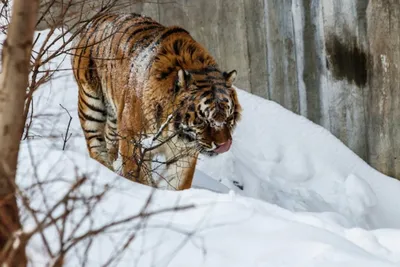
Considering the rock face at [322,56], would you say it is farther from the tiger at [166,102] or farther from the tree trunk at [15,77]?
the tree trunk at [15,77]

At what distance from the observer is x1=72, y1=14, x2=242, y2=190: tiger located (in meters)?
6.57

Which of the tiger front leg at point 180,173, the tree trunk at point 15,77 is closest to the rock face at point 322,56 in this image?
the tiger front leg at point 180,173

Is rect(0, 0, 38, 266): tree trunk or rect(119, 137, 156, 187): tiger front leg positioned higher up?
rect(0, 0, 38, 266): tree trunk

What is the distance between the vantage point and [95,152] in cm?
779

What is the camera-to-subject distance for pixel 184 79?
663 centimetres

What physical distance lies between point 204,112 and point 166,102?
24cm

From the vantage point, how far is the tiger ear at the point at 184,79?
660 centimetres

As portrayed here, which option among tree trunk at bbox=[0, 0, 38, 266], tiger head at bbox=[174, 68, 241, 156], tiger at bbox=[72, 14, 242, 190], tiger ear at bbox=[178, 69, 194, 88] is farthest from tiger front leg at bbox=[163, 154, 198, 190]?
tree trunk at bbox=[0, 0, 38, 266]

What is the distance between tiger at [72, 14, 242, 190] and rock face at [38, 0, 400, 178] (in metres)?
0.92

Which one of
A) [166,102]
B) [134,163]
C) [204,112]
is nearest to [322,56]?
[204,112]

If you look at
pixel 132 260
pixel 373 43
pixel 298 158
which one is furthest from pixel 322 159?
pixel 132 260

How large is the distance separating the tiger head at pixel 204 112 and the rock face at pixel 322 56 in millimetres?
1479

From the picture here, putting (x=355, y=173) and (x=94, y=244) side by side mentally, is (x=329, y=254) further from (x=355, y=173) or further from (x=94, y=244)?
(x=355, y=173)

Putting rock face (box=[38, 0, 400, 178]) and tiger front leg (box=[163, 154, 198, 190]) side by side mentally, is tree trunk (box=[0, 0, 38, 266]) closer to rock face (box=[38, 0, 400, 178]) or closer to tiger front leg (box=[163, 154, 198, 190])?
tiger front leg (box=[163, 154, 198, 190])
